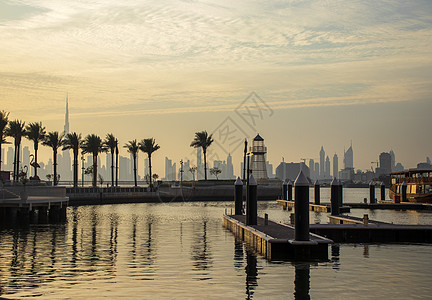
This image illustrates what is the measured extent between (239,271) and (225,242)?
12.8m

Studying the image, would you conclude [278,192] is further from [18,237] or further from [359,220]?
[18,237]

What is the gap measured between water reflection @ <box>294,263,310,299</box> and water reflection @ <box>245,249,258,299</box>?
6.11 ft

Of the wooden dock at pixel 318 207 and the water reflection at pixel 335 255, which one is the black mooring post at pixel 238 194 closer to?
the water reflection at pixel 335 255

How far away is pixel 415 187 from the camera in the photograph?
327 ft

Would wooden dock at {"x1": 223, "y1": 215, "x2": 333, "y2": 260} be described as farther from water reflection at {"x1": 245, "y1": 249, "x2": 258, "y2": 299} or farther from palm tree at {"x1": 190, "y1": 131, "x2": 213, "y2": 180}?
palm tree at {"x1": 190, "y1": 131, "x2": 213, "y2": 180}

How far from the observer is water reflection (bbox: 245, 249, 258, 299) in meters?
25.7

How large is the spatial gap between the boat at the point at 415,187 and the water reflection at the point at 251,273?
65044 mm

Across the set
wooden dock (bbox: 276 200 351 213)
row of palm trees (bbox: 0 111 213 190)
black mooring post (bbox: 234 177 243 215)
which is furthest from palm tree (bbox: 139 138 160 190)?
black mooring post (bbox: 234 177 243 215)

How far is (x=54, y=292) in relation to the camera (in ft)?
81.0

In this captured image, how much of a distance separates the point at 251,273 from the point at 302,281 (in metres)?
3.02

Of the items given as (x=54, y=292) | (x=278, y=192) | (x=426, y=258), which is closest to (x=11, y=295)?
(x=54, y=292)

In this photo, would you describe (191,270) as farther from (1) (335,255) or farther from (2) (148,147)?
(2) (148,147)

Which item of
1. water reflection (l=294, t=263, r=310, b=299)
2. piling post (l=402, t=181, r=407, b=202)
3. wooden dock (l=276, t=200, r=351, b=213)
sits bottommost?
water reflection (l=294, t=263, r=310, b=299)

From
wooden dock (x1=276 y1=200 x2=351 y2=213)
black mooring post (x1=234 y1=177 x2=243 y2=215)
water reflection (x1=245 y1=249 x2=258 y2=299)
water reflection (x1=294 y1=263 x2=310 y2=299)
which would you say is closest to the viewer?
water reflection (x1=294 y1=263 x2=310 y2=299)
